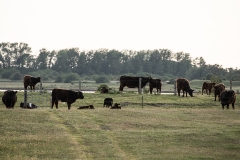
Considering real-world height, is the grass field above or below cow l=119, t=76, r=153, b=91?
below

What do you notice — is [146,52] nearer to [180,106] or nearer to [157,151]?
[180,106]

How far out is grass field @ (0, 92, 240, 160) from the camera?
1953 cm

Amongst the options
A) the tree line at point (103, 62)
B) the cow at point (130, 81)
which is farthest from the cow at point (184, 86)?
the tree line at point (103, 62)

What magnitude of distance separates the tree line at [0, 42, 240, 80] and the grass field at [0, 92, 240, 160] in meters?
90.2

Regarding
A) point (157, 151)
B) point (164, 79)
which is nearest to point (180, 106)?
point (157, 151)

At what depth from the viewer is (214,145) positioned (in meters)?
21.6

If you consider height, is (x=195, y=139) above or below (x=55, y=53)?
below

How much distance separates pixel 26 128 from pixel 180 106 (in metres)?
17.1

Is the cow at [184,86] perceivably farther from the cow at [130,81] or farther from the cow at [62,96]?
the cow at [62,96]

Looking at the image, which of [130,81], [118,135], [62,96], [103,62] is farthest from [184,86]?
[103,62]

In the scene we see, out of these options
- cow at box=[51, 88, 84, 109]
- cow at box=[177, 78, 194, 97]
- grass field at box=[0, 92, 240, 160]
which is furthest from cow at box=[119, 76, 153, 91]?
grass field at box=[0, 92, 240, 160]

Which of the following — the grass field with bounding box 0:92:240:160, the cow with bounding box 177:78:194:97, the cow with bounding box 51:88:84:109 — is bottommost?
the grass field with bounding box 0:92:240:160

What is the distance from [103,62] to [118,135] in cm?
10437

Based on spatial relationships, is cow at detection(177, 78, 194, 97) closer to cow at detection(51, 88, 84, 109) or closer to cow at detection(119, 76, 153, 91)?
cow at detection(119, 76, 153, 91)
